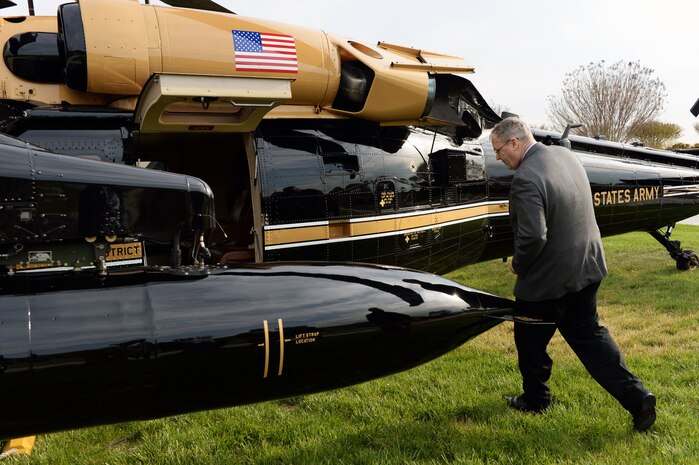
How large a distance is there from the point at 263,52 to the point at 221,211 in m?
2.22

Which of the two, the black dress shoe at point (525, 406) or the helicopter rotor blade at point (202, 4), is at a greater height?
the helicopter rotor blade at point (202, 4)

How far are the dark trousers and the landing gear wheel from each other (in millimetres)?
6580

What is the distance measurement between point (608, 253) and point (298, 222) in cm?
914

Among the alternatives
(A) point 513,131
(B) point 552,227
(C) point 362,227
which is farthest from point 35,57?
(B) point 552,227

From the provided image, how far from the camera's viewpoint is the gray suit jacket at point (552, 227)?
145 inches

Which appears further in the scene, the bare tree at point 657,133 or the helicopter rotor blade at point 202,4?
the bare tree at point 657,133

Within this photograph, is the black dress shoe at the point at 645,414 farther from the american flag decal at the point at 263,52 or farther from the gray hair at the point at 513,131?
the american flag decal at the point at 263,52

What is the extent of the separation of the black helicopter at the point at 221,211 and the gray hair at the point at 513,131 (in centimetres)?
107

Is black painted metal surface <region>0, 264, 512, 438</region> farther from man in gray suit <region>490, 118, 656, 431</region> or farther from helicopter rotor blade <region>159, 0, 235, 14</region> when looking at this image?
helicopter rotor blade <region>159, 0, 235, 14</region>

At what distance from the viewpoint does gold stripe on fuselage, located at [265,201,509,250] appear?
4750 millimetres

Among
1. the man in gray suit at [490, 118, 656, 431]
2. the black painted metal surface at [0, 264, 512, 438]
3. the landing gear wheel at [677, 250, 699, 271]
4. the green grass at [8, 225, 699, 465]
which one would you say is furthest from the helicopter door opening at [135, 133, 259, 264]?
the landing gear wheel at [677, 250, 699, 271]

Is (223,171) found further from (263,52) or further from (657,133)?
(657,133)

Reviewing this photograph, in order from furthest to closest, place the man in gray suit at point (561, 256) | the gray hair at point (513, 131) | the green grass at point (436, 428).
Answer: the gray hair at point (513, 131) → the man in gray suit at point (561, 256) → the green grass at point (436, 428)

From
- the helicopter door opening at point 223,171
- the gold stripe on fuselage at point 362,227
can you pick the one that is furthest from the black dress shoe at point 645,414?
the helicopter door opening at point 223,171
